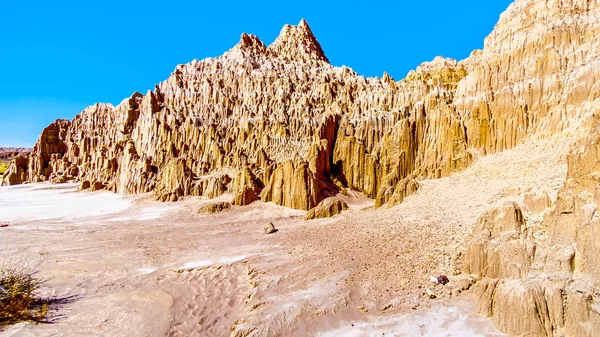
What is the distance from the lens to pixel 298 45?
244 ft

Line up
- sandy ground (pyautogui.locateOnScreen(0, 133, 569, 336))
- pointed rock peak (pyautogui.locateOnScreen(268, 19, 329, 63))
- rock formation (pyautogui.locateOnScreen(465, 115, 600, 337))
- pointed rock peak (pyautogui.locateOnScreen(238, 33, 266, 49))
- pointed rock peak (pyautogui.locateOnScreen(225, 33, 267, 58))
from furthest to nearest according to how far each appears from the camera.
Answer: pointed rock peak (pyautogui.locateOnScreen(268, 19, 329, 63)), pointed rock peak (pyautogui.locateOnScreen(238, 33, 266, 49)), pointed rock peak (pyautogui.locateOnScreen(225, 33, 267, 58)), sandy ground (pyautogui.locateOnScreen(0, 133, 569, 336)), rock formation (pyautogui.locateOnScreen(465, 115, 600, 337))

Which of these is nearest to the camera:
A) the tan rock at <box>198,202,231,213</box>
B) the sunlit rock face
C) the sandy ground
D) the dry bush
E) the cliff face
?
the cliff face

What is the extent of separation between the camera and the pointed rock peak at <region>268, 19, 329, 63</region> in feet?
238

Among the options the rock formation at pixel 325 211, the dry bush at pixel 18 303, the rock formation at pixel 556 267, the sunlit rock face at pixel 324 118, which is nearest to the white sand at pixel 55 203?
the sunlit rock face at pixel 324 118

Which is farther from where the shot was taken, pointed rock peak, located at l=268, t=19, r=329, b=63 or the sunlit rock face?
pointed rock peak, located at l=268, t=19, r=329, b=63

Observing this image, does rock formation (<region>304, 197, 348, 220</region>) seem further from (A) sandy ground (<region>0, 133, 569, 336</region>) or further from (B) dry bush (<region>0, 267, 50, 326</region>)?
(B) dry bush (<region>0, 267, 50, 326</region>)

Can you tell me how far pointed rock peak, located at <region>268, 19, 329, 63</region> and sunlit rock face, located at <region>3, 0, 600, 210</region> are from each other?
343mm

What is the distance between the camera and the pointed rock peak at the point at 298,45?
2857 inches

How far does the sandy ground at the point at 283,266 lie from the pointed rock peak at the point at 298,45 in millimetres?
47759

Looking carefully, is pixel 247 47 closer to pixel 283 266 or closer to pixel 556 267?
pixel 283 266

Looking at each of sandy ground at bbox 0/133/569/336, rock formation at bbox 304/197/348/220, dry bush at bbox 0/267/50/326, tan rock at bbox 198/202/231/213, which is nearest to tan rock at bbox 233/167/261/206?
tan rock at bbox 198/202/231/213

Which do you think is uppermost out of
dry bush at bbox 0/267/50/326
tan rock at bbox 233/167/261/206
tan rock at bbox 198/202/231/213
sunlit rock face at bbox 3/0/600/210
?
sunlit rock face at bbox 3/0/600/210

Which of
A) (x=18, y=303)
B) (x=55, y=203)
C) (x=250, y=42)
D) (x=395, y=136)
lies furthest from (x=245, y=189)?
(x=250, y=42)

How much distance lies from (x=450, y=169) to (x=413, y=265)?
833 inches
